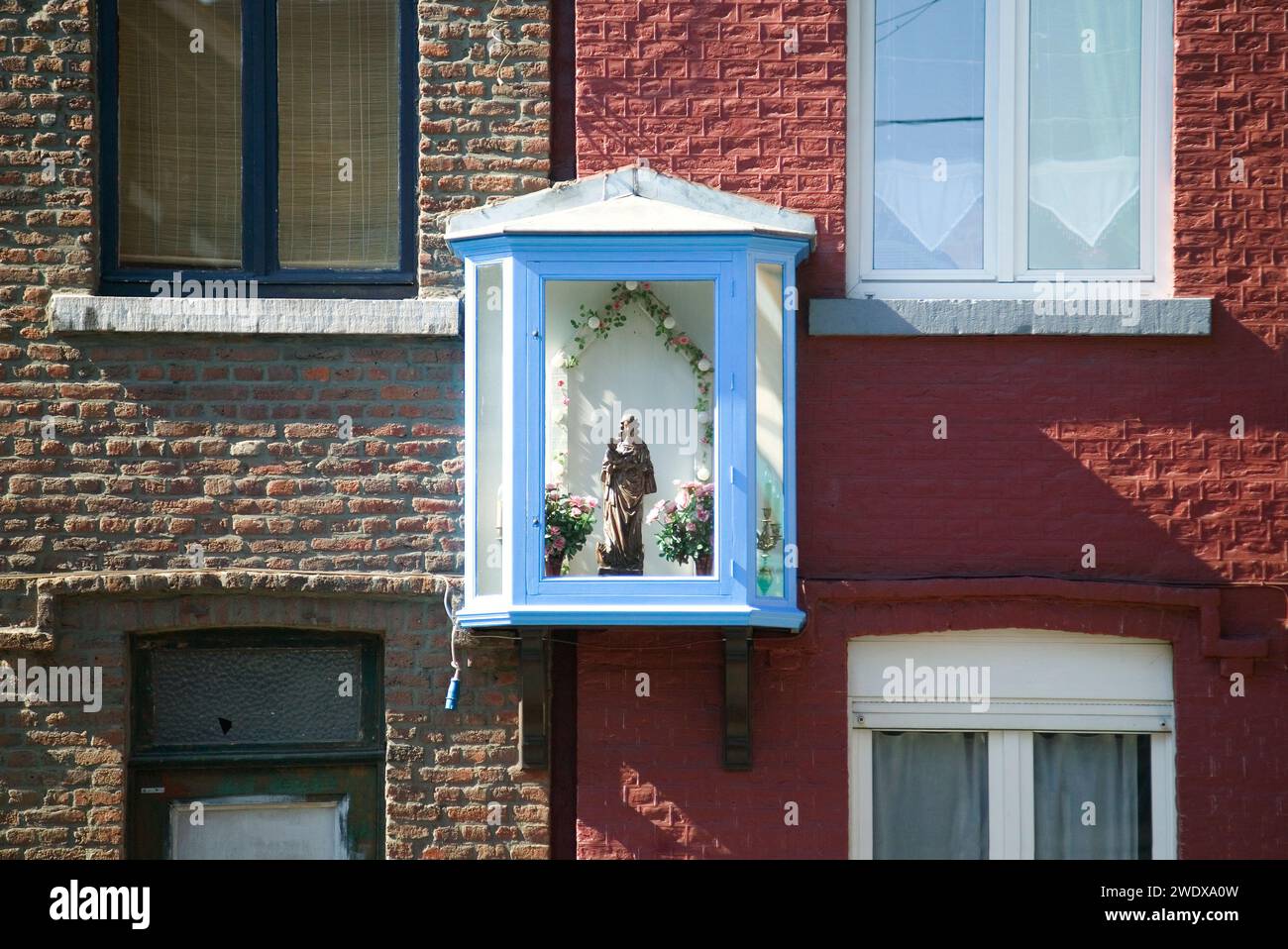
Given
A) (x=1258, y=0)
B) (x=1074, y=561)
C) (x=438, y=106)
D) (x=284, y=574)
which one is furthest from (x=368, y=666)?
(x=1258, y=0)

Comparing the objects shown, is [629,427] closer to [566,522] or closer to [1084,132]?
[566,522]

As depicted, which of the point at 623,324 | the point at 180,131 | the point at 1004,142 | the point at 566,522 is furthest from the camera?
the point at 180,131

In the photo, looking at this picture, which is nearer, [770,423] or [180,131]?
[770,423]

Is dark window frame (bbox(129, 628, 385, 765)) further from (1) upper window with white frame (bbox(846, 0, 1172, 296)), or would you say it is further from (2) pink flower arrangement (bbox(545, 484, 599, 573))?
(1) upper window with white frame (bbox(846, 0, 1172, 296))

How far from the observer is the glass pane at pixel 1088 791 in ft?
26.8

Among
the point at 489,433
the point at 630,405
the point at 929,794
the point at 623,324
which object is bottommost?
the point at 929,794

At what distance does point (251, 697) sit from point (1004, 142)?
418cm

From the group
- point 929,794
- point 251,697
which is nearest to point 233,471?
point 251,697

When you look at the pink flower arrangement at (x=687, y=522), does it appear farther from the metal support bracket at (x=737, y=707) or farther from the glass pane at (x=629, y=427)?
the metal support bracket at (x=737, y=707)

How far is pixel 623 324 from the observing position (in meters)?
8.15

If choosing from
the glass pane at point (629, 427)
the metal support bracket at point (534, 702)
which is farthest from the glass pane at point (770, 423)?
the metal support bracket at point (534, 702)

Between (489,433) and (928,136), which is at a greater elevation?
(928,136)

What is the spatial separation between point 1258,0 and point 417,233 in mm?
3893

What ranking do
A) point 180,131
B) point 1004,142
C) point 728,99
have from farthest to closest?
point 180,131 < point 1004,142 < point 728,99
